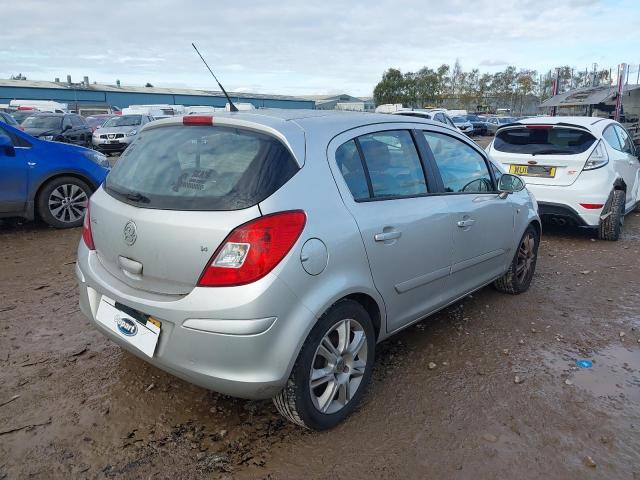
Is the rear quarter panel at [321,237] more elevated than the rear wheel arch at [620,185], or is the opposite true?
the rear quarter panel at [321,237]

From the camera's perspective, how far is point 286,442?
99.7 inches

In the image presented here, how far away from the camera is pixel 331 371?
259 centimetres

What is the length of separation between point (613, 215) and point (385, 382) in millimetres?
4806

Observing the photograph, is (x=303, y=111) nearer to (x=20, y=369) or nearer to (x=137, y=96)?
(x=20, y=369)

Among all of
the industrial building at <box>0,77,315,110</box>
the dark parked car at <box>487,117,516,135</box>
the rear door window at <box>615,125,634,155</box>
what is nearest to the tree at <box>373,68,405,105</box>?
the industrial building at <box>0,77,315,110</box>

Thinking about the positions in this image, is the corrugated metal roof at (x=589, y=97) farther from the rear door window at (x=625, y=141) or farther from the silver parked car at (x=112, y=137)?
the silver parked car at (x=112, y=137)

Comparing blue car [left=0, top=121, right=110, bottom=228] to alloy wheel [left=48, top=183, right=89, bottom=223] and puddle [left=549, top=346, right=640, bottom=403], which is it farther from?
puddle [left=549, top=346, right=640, bottom=403]

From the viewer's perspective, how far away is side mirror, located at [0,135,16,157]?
608 cm

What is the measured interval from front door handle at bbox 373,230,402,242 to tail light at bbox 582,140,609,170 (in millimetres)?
4360

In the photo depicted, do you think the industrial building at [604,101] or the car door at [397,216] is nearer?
the car door at [397,216]

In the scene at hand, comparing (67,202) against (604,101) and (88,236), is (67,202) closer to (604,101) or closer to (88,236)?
(88,236)

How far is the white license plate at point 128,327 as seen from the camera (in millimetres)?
2418

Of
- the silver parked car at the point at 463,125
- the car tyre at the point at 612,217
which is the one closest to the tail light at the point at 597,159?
the car tyre at the point at 612,217

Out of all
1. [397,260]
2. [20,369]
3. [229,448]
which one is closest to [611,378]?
[397,260]
